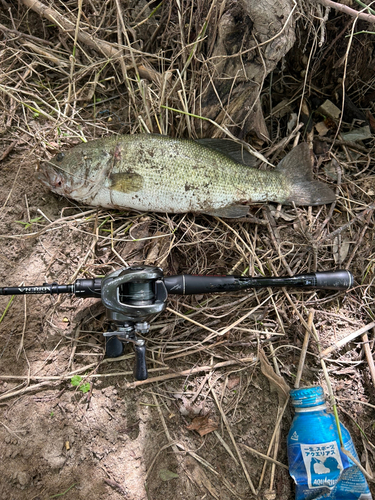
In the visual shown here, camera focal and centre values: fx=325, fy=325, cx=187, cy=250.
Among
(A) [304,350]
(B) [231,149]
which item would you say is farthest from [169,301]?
(B) [231,149]

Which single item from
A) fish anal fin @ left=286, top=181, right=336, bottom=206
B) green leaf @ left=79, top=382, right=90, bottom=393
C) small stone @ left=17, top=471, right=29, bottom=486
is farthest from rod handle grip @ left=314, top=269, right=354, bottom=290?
small stone @ left=17, top=471, right=29, bottom=486

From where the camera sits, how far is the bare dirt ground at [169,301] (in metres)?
2.31

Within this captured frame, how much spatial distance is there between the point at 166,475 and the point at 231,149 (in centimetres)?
255

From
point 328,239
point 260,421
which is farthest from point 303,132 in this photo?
point 260,421

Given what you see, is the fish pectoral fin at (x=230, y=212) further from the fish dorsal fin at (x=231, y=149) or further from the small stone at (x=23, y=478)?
the small stone at (x=23, y=478)

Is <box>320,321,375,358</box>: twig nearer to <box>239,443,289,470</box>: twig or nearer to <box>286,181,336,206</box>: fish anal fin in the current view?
<box>239,443,289,470</box>: twig

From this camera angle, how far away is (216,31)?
2434 mm

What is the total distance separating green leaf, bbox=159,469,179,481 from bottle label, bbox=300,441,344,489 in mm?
907

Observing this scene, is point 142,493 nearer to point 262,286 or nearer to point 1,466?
point 1,466

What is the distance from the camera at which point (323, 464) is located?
7.11ft

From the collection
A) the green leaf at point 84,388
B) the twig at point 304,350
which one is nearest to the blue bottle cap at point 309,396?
the twig at point 304,350

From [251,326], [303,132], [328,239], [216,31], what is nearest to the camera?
[216,31]

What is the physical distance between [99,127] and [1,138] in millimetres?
836

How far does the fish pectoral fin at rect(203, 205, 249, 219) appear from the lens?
8.76ft
